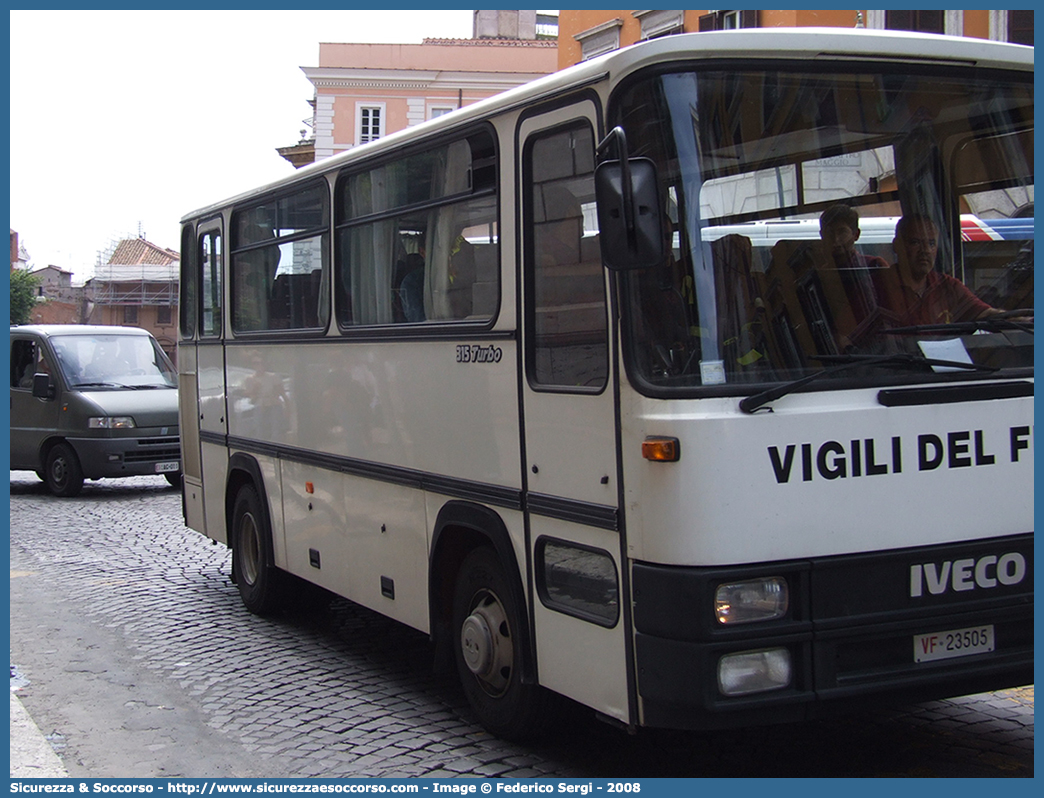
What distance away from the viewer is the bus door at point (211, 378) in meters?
9.69

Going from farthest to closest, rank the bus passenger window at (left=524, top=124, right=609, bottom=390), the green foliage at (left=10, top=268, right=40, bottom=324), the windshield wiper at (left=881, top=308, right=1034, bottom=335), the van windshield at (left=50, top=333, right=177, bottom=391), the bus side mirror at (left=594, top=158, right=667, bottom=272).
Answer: the green foliage at (left=10, top=268, right=40, bottom=324) < the van windshield at (left=50, top=333, right=177, bottom=391) < the bus passenger window at (left=524, top=124, right=609, bottom=390) < the windshield wiper at (left=881, top=308, right=1034, bottom=335) < the bus side mirror at (left=594, top=158, right=667, bottom=272)

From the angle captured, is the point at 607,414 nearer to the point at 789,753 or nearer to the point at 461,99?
the point at 789,753

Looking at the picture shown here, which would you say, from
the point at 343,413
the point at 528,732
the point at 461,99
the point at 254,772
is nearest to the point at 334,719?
the point at 254,772

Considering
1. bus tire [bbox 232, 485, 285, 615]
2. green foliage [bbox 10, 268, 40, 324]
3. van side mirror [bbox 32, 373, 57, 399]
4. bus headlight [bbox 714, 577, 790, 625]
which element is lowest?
bus tire [bbox 232, 485, 285, 615]

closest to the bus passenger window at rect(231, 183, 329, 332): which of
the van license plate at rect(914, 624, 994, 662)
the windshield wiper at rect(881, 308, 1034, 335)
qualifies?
the windshield wiper at rect(881, 308, 1034, 335)

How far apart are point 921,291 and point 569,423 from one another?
57.1 inches

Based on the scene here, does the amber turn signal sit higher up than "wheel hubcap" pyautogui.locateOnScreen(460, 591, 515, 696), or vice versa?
the amber turn signal

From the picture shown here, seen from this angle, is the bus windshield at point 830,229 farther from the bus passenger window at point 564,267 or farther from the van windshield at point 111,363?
the van windshield at point 111,363

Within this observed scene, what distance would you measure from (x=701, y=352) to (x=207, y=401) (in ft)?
20.9

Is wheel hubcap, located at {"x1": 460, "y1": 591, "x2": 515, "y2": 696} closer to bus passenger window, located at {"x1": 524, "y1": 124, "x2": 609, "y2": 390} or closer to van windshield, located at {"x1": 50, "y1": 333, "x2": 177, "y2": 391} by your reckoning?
bus passenger window, located at {"x1": 524, "y1": 124, "x2": 609, "y2": 390}

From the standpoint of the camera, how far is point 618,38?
31.0m

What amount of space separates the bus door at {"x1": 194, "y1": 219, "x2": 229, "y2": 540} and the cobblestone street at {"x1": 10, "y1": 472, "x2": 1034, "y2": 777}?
81 cm

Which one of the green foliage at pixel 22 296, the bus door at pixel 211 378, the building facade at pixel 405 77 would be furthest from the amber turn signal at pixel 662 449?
the green foliage at pixel 22 296

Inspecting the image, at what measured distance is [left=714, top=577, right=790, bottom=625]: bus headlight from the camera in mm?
4375
